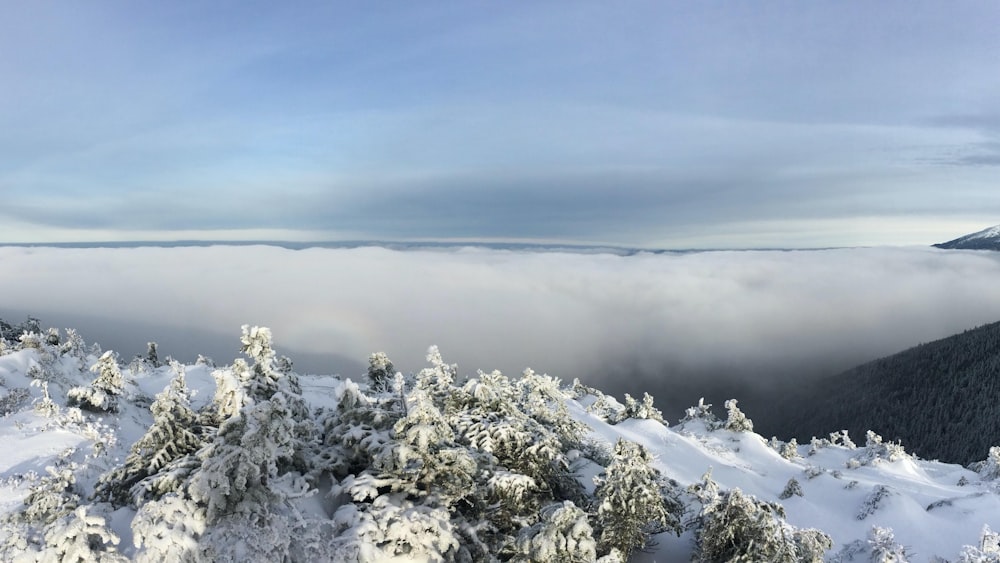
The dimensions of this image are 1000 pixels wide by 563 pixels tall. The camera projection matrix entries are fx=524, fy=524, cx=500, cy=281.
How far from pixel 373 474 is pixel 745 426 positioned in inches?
1700

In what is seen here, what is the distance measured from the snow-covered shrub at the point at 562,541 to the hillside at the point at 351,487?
4cm

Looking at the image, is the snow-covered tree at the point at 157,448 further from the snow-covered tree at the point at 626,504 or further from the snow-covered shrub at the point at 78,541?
the snow-covered tree at the point at 626,504

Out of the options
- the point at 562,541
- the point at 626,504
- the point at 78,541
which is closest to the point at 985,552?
the point at 626,504

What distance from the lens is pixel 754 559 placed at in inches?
531

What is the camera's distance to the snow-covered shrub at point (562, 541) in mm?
11844

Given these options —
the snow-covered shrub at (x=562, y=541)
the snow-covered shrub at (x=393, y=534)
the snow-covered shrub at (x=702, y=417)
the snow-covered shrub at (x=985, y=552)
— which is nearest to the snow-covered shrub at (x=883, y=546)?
the snow-covered shrub at (x=985, y=552)

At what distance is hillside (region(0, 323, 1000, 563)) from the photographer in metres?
11.6

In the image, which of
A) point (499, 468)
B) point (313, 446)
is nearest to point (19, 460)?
point (313, 446)

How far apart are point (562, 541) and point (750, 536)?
224 inches

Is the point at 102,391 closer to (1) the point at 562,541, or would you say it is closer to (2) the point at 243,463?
(2) the point at 243,463

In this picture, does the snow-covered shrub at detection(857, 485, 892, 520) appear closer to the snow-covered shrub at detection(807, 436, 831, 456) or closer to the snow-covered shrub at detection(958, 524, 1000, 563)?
the snow-covered shrub at detection(958, 524, 1000, 563)

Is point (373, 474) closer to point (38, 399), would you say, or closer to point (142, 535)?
point (142, 535)

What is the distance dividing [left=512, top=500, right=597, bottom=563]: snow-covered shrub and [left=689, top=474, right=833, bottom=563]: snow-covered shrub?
15.4ft

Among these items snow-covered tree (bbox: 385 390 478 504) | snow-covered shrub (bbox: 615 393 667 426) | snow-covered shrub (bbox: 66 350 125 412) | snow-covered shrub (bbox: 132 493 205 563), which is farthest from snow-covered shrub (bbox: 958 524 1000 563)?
snow-covered shrub (bbox: 66 350 125 412)
